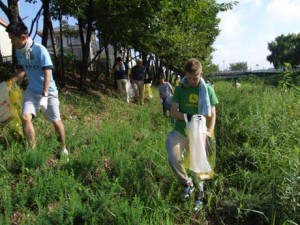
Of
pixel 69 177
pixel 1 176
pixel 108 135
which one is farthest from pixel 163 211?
pixel 108 135

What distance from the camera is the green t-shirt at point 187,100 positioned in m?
4.94

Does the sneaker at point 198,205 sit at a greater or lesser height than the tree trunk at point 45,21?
lesser

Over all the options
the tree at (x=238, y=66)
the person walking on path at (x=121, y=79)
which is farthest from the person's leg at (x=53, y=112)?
the tree at (x=238, y=66)

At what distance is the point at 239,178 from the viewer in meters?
5.72

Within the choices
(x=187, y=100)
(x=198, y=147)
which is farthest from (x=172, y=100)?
(x=198, y=147)

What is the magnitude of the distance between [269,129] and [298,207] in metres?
2.57

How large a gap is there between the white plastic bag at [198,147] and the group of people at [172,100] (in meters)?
0.11

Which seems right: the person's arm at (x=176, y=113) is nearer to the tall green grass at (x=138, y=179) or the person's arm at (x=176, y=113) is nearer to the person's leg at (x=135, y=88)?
the tall green grass at (x=138, y=179)

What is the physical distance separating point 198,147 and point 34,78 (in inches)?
101

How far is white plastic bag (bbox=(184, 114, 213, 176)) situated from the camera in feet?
15.8

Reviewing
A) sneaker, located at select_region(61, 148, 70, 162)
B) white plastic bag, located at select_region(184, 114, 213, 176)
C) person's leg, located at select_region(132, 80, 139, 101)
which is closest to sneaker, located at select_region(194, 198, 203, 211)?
white plastic bag, located at select_region(184, 114, 213, 176)

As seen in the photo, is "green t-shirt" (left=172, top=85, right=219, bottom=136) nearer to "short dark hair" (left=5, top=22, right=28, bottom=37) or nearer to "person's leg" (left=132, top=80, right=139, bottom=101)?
"short dark hair" (left=5, top=22, right=28, bottom=37)

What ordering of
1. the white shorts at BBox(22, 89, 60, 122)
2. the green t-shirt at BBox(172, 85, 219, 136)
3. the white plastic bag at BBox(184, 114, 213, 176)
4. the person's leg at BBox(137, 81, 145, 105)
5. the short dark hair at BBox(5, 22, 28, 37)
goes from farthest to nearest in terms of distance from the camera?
the person's leg at BBox(137, 81, 145, 105) → the white shorts at BBox(22, 89, 60, 122) → the short dark hair at BBox(5, 22, 28, 37) → the green t-shirt at BBox(172, 85, 219, 136) → the white plastic bag at BBox(184, 114, 213, 176)

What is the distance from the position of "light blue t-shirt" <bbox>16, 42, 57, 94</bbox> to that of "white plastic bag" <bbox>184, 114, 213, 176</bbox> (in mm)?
2195
